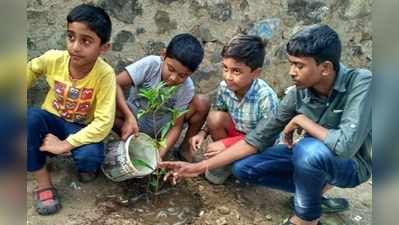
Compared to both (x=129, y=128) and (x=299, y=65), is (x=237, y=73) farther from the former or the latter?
(x=129, y=128)

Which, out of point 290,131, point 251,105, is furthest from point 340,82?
point 251,105

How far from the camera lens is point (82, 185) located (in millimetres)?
2080

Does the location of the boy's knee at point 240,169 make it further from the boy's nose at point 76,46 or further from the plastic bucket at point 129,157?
the boy's nose at point 76,46

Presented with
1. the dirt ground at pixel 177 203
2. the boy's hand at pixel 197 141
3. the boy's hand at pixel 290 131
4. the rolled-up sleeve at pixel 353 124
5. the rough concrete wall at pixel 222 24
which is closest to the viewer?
the rolled-up sleeve at pixel 353 124

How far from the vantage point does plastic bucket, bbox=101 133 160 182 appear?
197cm

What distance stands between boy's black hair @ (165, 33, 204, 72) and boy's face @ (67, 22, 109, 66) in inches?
11.6

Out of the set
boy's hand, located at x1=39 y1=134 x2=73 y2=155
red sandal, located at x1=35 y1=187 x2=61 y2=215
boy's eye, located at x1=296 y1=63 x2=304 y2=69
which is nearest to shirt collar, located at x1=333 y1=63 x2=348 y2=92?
boy's eye, located at x1=296 y1=63 x2=304 y2=69

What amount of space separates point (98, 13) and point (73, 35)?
0.14 metres

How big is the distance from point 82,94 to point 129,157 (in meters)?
0.28

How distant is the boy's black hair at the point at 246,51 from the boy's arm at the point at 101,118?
0.44 meters

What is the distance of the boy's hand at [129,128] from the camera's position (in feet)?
6.61

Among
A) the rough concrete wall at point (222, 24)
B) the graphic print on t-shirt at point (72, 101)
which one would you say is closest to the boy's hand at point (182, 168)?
the graphic print on t-shirt at point (72, 101)

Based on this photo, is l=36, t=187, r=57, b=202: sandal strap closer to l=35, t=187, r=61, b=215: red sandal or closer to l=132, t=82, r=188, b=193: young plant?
l=35, t=187, r=61, b=215: red sandal

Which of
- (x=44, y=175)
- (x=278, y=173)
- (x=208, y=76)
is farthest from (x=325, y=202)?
(x=44, y=175)
